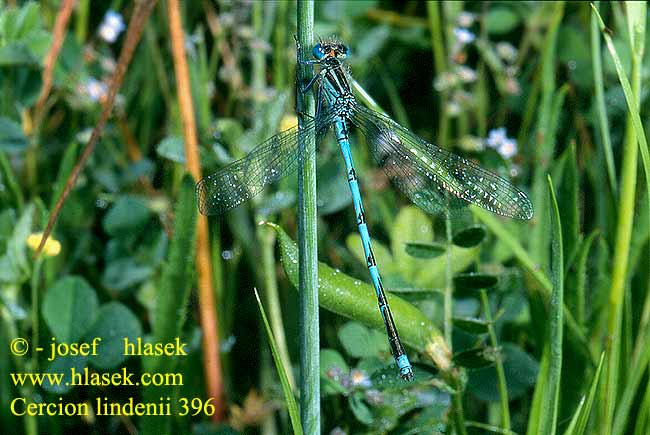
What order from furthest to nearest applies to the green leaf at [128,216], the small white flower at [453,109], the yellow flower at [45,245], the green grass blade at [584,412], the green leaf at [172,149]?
the small white flower at [453,109] < the green leaf at [128,216] < the green leaf at [172,149] < the yellow flower at [45,245] < the green grass blade at [584,412]

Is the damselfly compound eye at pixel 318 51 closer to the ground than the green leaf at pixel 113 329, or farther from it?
farther from it

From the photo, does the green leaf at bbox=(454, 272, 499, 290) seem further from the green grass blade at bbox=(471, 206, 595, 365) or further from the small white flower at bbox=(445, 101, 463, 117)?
the small white flower at bbox=(445, 101, 463, 117)

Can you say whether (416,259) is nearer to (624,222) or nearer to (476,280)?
(476,280)

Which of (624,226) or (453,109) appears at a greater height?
(453,109)

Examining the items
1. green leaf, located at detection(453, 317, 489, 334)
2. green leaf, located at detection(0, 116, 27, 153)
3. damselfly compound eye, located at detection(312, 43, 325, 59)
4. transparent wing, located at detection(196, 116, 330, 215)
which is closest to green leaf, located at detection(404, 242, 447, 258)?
green leaf, located at detection(453, 317, 489, 334)

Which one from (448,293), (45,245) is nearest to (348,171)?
(448,293)

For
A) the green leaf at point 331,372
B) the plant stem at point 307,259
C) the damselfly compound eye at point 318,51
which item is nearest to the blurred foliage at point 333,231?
the green leaf at point 331,372

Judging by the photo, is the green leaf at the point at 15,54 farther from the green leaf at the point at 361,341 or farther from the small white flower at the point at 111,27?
the green leaf at the point at 361,341
